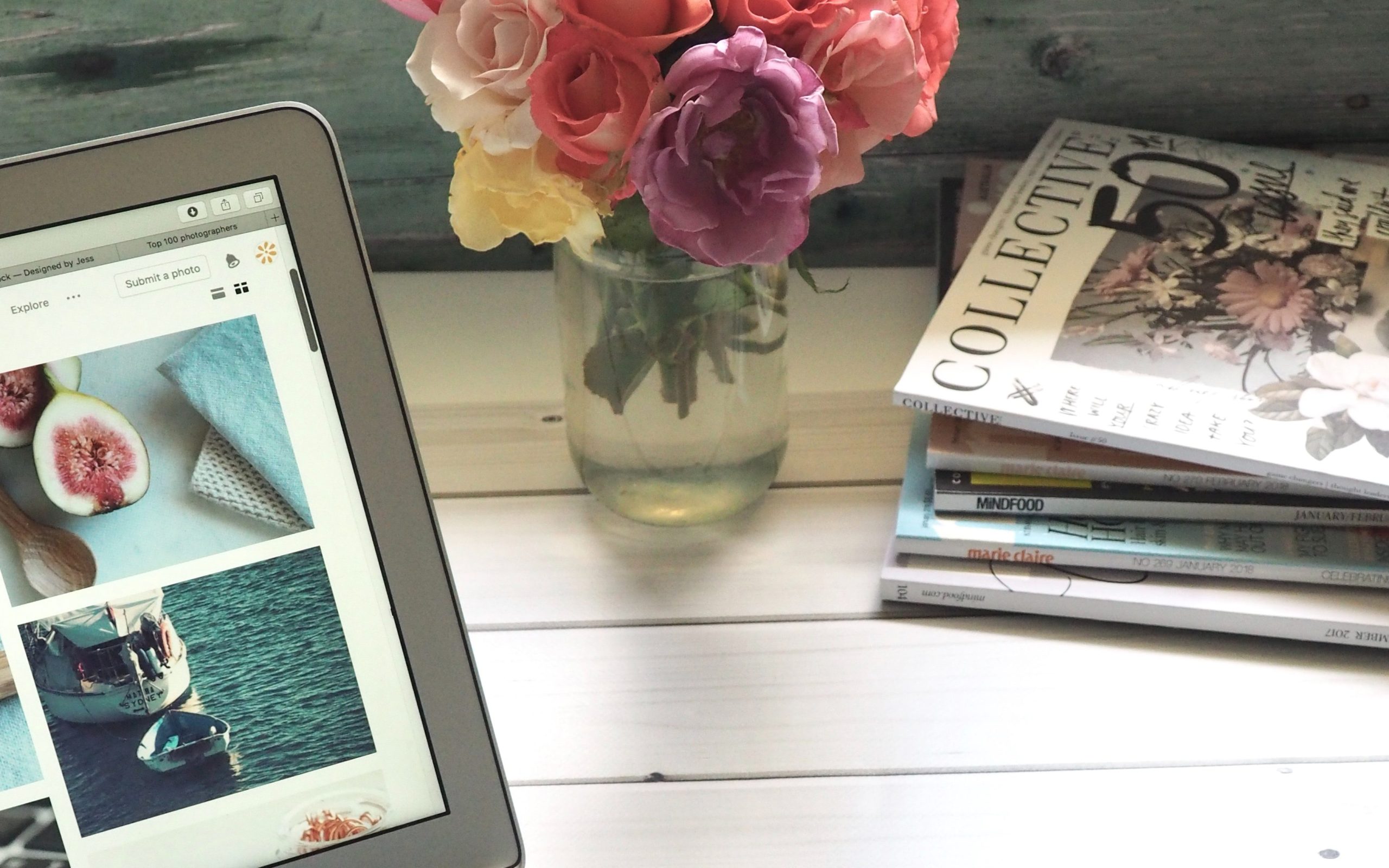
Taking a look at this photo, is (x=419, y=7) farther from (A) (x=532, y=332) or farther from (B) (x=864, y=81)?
(A) (x=532, y=332)

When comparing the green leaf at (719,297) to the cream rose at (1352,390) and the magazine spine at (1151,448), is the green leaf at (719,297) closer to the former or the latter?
the magazine spine at (1151,448)

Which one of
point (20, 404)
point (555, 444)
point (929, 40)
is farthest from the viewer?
point (555, 444)

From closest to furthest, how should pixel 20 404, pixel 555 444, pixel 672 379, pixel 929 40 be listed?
pixel 20 404, pixel 929 40, pixel 672 379, pixel 555 444

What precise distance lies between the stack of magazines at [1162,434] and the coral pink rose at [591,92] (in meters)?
0.22

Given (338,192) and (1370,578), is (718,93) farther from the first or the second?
(1370,578)

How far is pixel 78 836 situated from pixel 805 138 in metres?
0.37

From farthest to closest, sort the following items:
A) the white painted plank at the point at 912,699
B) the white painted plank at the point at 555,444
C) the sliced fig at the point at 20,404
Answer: the white painted plank at the point at 555,444
the white painted plank at the point at 912,699
the sliced fig at the point at 20,404

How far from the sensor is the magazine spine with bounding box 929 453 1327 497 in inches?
23.6

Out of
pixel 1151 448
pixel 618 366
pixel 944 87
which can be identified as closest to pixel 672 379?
pixel 618 366

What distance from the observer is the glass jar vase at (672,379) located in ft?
2.01

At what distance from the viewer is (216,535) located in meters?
0.44

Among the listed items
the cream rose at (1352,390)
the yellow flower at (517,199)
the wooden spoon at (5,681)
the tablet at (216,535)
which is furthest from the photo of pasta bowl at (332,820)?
the cream rose at (1352,390)

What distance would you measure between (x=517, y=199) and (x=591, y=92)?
65mm

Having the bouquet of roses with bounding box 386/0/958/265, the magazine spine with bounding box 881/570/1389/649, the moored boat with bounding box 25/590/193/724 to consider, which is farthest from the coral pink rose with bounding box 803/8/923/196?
the moored boat with bounding box 25/590/193/724
